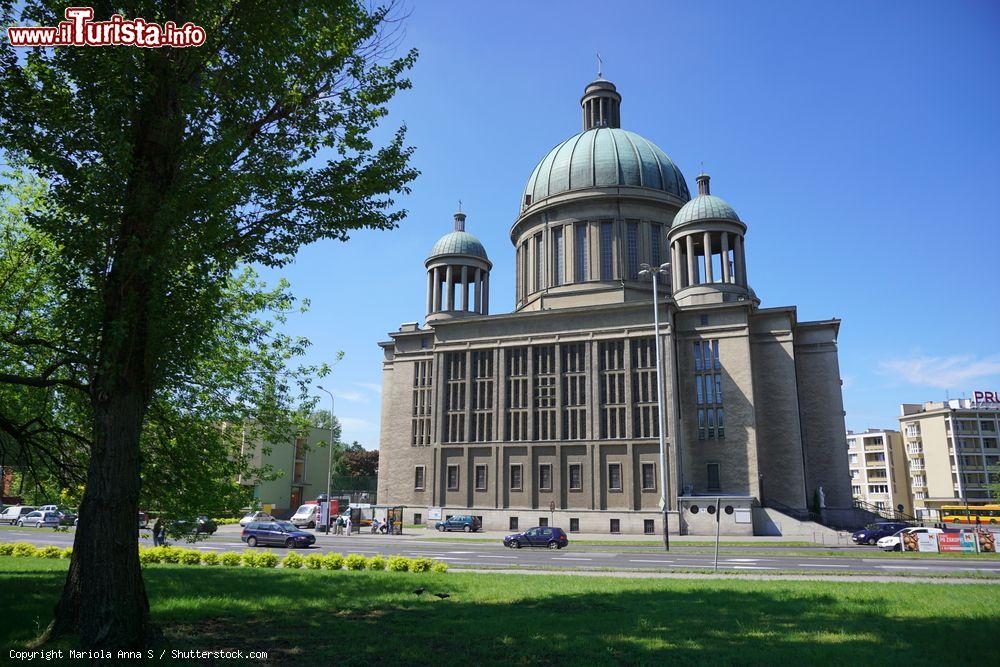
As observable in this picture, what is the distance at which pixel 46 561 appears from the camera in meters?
23.4

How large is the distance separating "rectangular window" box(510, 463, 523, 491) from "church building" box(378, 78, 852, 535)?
0.12m

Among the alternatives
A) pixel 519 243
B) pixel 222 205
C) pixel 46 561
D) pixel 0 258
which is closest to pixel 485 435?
pixel 519 243

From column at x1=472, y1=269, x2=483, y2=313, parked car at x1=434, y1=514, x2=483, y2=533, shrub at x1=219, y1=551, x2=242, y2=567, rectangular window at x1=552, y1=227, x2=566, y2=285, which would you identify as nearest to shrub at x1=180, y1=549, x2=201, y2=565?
shrub at x1=219, y1=551, x2=242, y2=567

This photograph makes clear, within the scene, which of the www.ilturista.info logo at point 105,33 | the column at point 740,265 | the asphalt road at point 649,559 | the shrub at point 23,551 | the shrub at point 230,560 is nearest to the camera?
the www.ilturista.info logo at point 105,33

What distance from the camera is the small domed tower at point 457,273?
225ft

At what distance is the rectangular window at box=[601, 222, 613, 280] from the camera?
61438 millimetres

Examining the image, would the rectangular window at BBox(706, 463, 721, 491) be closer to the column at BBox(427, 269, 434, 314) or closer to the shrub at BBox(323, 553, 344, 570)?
the column at BBox(427, 269, 434, 314)

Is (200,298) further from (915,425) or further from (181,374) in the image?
(915,425)

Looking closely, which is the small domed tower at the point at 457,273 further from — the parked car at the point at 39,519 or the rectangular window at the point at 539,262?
the parked car at the point at 39,519

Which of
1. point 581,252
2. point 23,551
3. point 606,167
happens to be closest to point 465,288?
point 581,252

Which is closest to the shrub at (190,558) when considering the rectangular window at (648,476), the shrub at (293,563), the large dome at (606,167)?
the shrub at (293,563)

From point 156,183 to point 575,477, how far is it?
45.8m

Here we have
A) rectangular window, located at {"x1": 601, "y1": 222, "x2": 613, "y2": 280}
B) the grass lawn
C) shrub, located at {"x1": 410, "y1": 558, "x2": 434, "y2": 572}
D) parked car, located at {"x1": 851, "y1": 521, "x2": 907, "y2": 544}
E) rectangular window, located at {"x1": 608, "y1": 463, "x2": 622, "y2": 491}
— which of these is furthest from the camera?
rectangular window, located at {"x1": 601, "y1": 222, "x2": 613, "y2": 280}

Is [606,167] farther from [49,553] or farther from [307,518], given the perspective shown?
[49,553]
